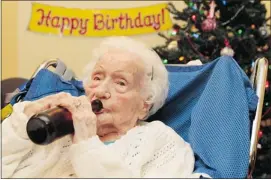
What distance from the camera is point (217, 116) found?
122 cm

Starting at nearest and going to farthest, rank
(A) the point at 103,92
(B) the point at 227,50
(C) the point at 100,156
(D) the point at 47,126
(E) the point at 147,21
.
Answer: (D) the point at 47,126
(C) the point at 100,156
(A) the point at 103,92
(B) the point at 227,50
(E) the point at 147,21

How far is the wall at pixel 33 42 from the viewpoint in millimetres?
3135

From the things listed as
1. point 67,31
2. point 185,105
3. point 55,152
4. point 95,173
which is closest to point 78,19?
point 67,31

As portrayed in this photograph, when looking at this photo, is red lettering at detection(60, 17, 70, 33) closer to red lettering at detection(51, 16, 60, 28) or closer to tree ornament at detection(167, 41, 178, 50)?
red lettering at detection(51, 16, 60, 28)

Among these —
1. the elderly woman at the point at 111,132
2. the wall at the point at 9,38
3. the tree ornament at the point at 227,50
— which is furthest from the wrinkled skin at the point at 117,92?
the wall at the point at 9,38

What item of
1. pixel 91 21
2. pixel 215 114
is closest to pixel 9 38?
pixel 91 21

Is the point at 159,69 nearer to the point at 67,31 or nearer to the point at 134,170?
the point at 134,170

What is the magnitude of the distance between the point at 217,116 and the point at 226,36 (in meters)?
1.14

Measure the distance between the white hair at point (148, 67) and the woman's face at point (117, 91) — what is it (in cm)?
2

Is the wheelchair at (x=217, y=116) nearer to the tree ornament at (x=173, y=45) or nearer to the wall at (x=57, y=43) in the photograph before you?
the tree ornament at (x=173, y=45)

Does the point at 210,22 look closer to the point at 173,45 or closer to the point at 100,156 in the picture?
the point at 173,45

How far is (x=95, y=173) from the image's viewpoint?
0.98m

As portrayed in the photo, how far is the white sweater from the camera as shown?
0.98m

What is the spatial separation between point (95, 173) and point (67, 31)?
233cm
